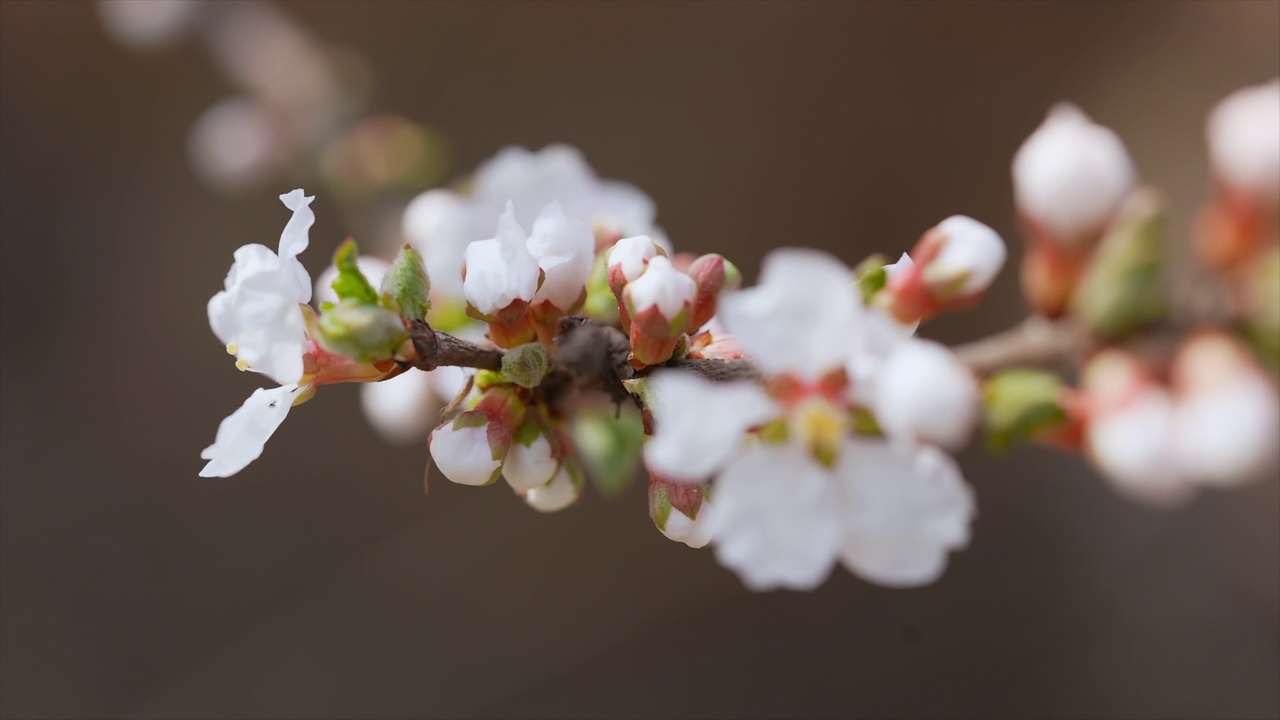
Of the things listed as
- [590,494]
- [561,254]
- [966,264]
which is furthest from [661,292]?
[590,494]

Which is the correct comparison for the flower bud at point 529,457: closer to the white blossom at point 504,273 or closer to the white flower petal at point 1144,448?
the white blossom at point 504,273

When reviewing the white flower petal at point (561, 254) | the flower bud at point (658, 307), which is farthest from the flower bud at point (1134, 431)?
the white flower petal at point (561, 254)

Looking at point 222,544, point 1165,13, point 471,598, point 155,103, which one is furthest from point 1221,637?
point 155,103

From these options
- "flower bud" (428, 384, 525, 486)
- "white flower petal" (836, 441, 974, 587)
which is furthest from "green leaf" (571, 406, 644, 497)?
"white flower petal" (836, 441, 974, 587)

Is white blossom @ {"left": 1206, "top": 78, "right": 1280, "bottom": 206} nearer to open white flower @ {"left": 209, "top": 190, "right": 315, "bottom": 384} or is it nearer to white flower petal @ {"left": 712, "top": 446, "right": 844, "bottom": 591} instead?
white flower petal @ {"left": 712, "top": 446, "right": 844, "bottom": 591}

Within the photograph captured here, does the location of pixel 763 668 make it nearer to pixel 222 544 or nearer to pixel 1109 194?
pixel 222 544

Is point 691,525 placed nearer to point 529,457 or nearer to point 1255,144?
point 529,457
